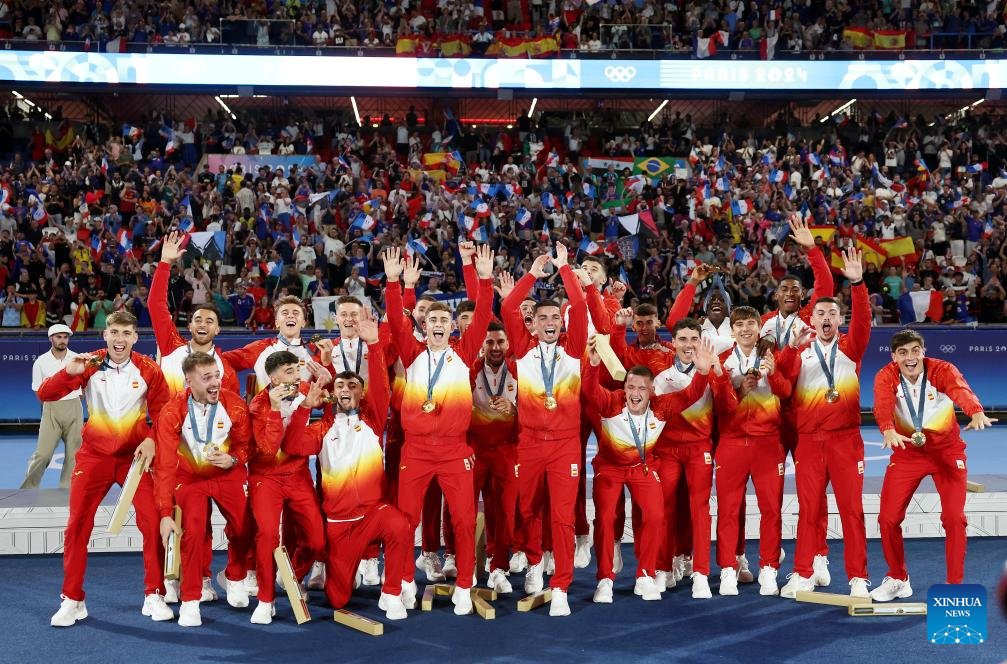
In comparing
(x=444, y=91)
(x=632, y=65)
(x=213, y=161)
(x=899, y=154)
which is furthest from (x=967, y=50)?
(x=213, y=161)

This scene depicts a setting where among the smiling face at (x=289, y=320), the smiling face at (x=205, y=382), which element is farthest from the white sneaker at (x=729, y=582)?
the smiling face at (x=205, y=382)

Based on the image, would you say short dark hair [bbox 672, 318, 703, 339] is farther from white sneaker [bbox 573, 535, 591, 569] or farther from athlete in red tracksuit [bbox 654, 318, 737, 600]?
white sneaker [bbox 573, 535, 591, 569]

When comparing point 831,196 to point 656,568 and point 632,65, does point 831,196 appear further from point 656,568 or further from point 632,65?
point 656,568

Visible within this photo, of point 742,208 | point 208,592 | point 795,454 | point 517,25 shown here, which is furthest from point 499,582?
point 517,25

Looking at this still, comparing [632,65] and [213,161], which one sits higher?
[632,65]

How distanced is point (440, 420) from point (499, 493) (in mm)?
1066

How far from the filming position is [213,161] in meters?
23.9

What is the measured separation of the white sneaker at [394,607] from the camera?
7250 mm

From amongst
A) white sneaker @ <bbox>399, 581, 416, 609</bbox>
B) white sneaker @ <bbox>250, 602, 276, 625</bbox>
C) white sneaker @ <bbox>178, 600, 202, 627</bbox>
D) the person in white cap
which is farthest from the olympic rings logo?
white sneaker @ <bbox>178, 600, 202, 627</bbox>

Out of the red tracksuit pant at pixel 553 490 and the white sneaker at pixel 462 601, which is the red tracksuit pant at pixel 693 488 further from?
the white sneaker at pixel 462 601

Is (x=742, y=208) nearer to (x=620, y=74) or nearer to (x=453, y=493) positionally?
(x=620, y=74)

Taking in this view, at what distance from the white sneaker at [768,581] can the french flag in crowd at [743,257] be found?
11.8 m

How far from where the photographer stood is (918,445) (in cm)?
730

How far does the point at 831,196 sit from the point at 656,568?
52.8 ft
